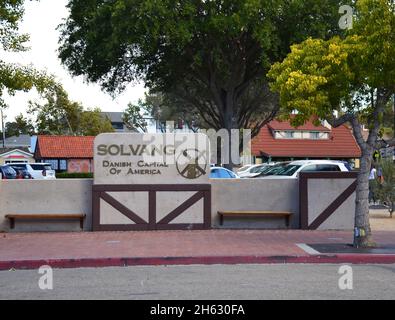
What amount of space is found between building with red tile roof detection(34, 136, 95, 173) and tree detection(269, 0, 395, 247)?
44970 mm

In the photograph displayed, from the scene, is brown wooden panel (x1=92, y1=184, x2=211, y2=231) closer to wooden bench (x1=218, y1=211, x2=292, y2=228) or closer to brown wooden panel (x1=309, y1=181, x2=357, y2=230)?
wooden bench (x1=218, y1=211, x2=292, y2=228)

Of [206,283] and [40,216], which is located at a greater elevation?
[40,216]

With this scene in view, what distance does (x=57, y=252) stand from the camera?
39.8ft

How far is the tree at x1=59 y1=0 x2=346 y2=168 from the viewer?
27.4 metres

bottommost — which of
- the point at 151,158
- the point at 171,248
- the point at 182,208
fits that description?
the point at 171,248

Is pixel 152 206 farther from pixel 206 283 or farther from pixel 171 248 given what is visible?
pixel 206 283

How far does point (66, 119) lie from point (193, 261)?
59.4 m

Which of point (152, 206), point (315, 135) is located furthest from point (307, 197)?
point (315, 135)

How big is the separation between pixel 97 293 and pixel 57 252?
378cm

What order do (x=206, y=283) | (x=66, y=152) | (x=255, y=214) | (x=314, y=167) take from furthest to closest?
(x=66, y=152) → (x=314, y=167) → (x=255, y=214) → (x=206, y=283)

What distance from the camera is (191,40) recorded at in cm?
2981
